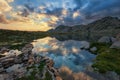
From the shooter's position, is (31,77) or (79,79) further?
(79,79)

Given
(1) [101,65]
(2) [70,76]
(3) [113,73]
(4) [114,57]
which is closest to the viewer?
(2) [70,76]

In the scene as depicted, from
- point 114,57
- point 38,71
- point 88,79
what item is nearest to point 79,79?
point 88,79

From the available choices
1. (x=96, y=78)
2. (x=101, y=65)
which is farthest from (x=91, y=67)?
(x=96, y=78)

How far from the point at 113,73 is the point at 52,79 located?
1491cm

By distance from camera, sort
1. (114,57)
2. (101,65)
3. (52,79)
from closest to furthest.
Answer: (52,79) < (101,65) < (114,57)

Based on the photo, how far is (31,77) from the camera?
1318 inches

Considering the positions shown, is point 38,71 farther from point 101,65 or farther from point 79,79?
point 101,65

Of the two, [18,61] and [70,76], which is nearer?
[70,76]

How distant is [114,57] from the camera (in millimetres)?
56188

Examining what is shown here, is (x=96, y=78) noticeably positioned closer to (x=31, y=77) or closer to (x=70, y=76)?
(x=70, y=76)

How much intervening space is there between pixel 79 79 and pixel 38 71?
780cm

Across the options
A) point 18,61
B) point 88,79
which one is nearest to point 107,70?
point 88,79

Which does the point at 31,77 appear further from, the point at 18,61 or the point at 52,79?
the point at 18,61

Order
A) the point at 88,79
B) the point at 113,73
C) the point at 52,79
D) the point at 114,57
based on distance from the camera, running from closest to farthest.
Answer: the point at 52,79
the point at 88,79
the point at 113,73
the point at 114,57
